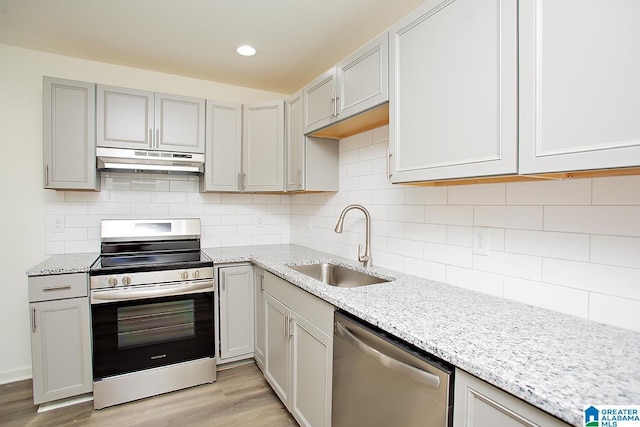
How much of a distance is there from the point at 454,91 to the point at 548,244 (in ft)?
2.36

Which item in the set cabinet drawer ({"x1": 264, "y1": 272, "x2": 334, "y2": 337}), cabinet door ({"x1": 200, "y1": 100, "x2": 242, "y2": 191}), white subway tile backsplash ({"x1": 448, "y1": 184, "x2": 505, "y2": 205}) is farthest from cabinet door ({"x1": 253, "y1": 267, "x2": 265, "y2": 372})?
white subway tile backsplash ({"x1": 448, "y1": 184, "x2": 505, "y2": 205})

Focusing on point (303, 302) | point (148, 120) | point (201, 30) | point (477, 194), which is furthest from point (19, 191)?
point (477, 194)

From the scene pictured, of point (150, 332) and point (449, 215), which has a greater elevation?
point (449, 215)

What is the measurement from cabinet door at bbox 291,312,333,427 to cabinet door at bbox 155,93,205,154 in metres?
1.71

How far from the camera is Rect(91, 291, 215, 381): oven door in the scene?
6.99ft

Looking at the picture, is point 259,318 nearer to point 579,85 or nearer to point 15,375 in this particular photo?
point 15,375

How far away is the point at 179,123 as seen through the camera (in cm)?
268

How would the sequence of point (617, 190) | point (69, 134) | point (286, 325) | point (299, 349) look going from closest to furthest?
point (617, 190), point (299, 349), point (286, 325), point (69, 134)

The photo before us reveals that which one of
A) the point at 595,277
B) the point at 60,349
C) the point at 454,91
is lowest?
the point at 60,349

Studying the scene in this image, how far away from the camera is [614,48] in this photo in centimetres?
87

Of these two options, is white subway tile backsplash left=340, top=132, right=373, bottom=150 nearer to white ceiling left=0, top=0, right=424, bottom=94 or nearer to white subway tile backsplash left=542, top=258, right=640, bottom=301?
white ceiling left=0, top=0, right=424, bottom=94

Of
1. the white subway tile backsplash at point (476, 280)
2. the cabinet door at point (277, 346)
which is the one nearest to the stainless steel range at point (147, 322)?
the cabinet door at point (277, 346)

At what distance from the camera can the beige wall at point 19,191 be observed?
2.42m

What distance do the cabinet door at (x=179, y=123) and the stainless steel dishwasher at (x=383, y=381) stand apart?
2.01 m
